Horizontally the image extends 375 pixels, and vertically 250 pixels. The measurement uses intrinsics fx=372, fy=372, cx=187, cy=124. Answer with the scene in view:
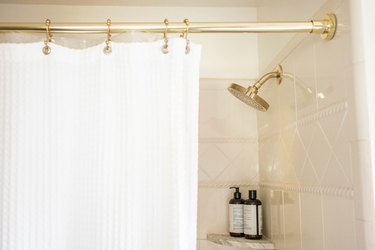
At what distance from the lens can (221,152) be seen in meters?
1.72

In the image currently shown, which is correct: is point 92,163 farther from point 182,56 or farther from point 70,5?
point 70,5

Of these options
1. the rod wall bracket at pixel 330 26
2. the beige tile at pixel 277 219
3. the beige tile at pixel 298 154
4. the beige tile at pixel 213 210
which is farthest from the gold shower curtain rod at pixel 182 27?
the beige tile at pixel 213 210

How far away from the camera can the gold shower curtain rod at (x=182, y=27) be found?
0.93 m

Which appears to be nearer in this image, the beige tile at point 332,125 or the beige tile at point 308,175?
the beige tile at point 332,125

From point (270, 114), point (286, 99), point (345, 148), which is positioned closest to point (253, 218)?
point (270, 114)

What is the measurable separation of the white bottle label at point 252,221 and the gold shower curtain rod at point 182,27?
2.71ft

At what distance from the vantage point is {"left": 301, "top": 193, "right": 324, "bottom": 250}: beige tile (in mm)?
1024

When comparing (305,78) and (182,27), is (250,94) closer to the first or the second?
(305,78)

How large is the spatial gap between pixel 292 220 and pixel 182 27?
756mm

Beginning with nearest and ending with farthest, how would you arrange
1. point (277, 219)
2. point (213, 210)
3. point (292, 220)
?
point (292, 220), point (277, 219), point (213, 210)

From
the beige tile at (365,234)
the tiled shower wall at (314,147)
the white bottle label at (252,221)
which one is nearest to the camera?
the beige tile at (365,234)

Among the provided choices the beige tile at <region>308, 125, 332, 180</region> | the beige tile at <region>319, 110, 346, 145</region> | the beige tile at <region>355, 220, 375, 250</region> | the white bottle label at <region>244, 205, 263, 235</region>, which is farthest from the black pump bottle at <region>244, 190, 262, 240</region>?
the beige tile at <region>355, 220, 375, 250</region>

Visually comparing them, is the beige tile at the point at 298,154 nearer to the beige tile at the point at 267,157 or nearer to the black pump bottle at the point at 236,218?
the beige tile at the point at 267,157

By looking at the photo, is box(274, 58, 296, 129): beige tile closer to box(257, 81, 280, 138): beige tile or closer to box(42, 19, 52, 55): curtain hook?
box(257, 81, 280, 138): beige tile
